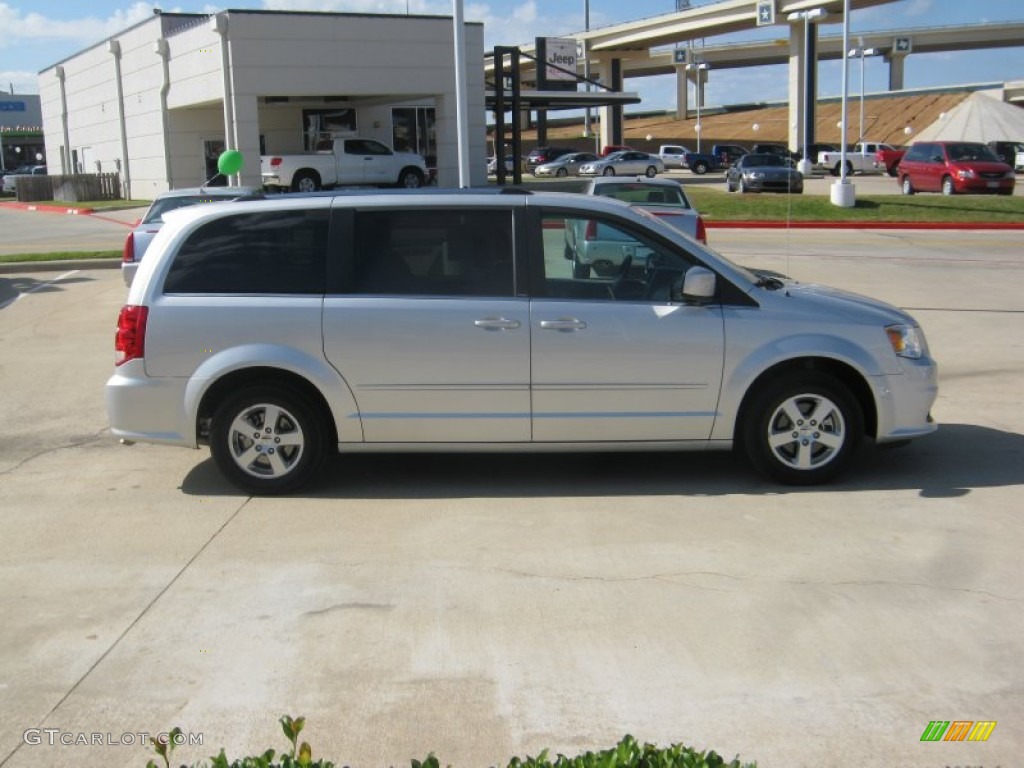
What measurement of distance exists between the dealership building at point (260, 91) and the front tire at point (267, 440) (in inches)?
967

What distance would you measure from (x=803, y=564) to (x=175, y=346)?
150 inches

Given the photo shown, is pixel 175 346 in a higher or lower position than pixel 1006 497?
higher

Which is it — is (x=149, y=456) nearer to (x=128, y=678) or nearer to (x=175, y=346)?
(x=175, y=346)

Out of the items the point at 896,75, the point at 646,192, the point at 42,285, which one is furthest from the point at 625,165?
the point at 896,75

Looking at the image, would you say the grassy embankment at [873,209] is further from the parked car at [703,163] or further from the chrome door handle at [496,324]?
the parked car at [703,163]

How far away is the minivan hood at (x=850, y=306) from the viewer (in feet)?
21.5

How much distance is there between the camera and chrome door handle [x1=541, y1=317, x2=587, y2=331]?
251 inches

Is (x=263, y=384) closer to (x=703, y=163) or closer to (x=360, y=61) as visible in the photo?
(x=360, y=61)

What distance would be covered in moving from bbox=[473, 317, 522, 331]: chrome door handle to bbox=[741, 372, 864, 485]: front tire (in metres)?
1.53

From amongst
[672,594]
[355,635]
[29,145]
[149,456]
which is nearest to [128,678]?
[355,635]

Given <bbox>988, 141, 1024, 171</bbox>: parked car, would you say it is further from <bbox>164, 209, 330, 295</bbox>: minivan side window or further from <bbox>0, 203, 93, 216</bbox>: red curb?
<bbox>164, 209, 330, 295</bbox>: minivan side window

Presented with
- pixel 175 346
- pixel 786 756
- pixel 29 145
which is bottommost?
pixel 786 756

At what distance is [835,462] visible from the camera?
258 inches

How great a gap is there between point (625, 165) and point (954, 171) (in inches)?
1023
